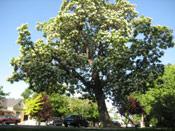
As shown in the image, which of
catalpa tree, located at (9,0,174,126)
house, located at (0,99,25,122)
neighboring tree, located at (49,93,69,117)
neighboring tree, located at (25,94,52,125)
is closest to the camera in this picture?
catalpa tree, located at (9,0,174,126)

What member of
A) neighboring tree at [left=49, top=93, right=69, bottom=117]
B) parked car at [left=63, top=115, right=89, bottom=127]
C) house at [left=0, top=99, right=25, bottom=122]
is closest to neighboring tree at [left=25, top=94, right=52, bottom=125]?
parked car at [left=63, top=115, right=89, bottom=127]

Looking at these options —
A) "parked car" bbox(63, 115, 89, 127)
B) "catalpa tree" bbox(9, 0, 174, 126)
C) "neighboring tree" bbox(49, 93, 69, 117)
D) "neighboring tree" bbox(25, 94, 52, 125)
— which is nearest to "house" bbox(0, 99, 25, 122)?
"neighboring tree" bbox(49, 93, 69, 117)

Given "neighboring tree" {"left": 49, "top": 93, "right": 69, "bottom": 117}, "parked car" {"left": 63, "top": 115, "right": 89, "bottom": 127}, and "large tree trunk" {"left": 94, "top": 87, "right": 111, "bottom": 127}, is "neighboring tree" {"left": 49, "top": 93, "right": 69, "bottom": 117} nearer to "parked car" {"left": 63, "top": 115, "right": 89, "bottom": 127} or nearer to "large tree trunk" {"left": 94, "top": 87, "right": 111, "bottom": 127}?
"parked car" {"left": 63, "top": 115, "right": 89, "bottom": 127}

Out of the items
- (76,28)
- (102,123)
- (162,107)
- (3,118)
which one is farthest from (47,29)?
(3,118)

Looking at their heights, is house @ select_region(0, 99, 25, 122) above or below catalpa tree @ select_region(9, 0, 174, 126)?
below

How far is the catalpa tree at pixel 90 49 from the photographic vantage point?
20.3 meters

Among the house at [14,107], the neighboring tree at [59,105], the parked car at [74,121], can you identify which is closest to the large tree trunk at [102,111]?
the parked car at [74,121]

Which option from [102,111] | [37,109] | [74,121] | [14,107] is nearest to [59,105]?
[37,109]

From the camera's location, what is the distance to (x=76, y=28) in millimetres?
23453

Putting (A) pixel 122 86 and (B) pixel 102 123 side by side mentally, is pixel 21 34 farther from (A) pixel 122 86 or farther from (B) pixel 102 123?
(B) pixel 102 123

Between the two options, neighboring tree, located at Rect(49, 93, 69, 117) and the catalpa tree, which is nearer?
the catalpa tree

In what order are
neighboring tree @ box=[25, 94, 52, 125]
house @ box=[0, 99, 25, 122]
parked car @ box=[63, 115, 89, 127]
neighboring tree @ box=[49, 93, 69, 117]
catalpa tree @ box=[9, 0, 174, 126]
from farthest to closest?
1. house @ box=[0, 99, 25, 122]
2. neighboring tree @ box=[49, 93, 69, 117]
3. neighboring tree @ box=[25, 94, 52, 125]
4. parked car @ box=[63, 115, 89, 127]
5. catalpa tree @ box=[9, 0, 174, 126]

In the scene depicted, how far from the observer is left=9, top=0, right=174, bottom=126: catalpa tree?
20344 millimetres

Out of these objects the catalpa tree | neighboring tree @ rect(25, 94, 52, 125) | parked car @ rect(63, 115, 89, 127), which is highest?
the catalpa tree
